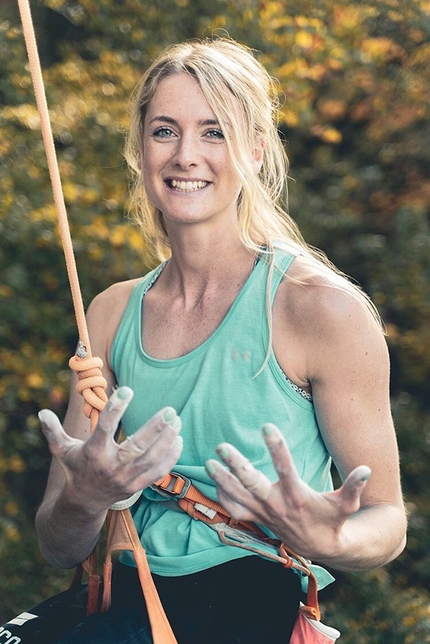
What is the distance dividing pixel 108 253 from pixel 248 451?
189 centimetres

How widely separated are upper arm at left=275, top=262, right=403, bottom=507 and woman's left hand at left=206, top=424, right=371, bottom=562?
37cm

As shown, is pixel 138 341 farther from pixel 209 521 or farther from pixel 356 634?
pixel 356 634

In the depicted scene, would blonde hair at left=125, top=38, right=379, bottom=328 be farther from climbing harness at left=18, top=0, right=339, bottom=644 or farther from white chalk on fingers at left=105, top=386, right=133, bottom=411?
white chalk on fingers at left=105, top=386, right=133, bottom=411

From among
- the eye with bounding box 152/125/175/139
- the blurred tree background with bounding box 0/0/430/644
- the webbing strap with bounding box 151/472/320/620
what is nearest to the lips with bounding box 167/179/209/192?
the eye with bounding box 152/125/175/139

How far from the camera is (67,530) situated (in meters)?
1.81

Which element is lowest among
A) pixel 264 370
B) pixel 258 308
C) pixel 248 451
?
pixel 248 451

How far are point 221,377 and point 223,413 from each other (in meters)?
0.07

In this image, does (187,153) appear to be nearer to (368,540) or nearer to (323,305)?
(323,305)

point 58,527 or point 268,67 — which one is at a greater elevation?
point 268,67

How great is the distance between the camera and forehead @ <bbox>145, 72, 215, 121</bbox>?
194 centimetres

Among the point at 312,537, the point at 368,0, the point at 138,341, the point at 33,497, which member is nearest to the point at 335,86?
the point at 368,0

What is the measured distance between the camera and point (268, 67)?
365 cm

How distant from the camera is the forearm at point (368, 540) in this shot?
147 centimetres

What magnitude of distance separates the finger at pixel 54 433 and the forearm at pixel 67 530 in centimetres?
17
